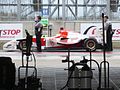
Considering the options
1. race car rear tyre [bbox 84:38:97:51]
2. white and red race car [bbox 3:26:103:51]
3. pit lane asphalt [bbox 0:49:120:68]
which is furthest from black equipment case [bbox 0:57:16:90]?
white and red race car [bbox 3:26:103:51]

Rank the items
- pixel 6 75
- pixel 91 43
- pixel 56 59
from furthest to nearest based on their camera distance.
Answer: pixel 91 43 < pixel 56 59 < pixel 6 75

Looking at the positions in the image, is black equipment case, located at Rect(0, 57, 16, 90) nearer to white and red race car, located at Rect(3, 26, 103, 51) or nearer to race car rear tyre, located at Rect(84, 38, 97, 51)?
race car rear tyre, located at Rect(84, 38, 97, 51)

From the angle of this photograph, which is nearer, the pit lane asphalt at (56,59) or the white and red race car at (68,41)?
the pit lane asphalt at (56,59)

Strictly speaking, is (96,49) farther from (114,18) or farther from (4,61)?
(4,61)

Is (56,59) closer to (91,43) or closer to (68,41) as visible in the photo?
(91,43)

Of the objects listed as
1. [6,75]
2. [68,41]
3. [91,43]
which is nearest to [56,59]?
[91,43]

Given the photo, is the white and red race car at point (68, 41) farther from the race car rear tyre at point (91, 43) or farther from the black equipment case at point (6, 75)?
the black equipment case at point (6, 75)

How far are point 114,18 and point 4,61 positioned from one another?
736 inches

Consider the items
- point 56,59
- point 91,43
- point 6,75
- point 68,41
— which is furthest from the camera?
point 68,41

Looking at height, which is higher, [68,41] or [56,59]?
[68,41]

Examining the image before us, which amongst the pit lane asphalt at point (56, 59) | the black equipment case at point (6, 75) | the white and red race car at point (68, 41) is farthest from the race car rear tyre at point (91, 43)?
the black equipment case at point (6, 75)

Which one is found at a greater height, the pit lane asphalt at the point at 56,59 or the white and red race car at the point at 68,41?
the white and red race car at the point at 68,41

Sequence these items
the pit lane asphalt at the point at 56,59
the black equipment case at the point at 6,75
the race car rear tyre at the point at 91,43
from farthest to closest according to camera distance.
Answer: the race car rear tyre at the point at 91,43 < the pit lane asphalt at the point at 56,59 < the black equipment case at the point at 6,75

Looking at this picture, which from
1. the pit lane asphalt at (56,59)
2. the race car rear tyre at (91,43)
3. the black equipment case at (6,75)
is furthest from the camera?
the race car rear tyre at (91,43)
